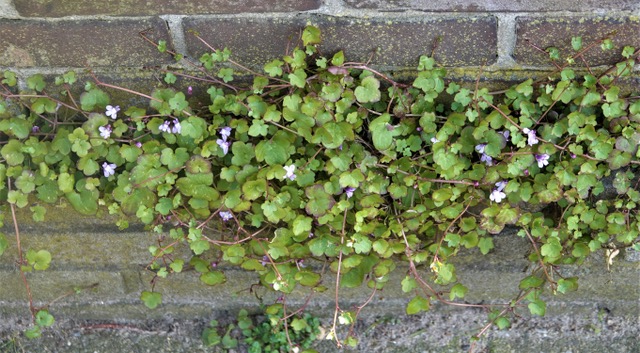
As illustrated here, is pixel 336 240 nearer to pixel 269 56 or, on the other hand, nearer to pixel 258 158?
pixel 258 158

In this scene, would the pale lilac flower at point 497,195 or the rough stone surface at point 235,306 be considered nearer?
the pale lilac flower at point 497,195

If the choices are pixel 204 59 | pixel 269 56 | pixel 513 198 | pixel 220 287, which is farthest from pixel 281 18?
pixel 220 287

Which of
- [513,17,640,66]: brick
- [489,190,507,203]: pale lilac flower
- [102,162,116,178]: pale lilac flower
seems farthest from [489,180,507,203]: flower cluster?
[102,162,116,178]: pale lilac flower

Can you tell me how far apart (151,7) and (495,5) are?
0.76 m

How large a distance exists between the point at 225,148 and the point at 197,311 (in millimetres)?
774

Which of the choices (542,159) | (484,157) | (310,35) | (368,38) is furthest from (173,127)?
(542,159)

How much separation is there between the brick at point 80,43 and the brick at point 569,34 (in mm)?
823

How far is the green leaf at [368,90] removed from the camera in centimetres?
136

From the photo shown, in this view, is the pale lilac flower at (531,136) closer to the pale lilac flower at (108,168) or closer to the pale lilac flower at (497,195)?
the pale lilac flower at (497,195)

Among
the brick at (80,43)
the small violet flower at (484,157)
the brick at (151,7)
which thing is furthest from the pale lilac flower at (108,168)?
the small violet flower at (484,157)

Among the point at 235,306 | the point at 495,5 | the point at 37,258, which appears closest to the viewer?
the point at 495,5

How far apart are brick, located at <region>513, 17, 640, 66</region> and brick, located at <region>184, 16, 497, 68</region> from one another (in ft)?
0.23

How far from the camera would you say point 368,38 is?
1.37m

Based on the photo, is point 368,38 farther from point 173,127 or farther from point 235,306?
point 235,306
